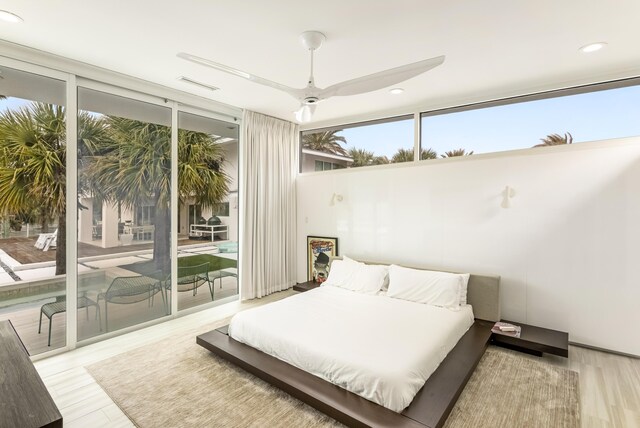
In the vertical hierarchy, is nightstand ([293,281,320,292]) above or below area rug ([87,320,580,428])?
above

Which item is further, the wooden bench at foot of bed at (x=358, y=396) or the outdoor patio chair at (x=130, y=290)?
the outdoor patio chair at (x=130, y=290)

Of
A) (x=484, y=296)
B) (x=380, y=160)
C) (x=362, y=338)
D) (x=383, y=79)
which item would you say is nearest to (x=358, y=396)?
(x=362, y=338)

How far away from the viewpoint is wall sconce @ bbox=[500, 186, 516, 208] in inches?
143

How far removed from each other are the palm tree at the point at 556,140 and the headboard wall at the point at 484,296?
1595 millimetres

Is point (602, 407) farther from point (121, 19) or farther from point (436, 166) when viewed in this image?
point (121, 19)

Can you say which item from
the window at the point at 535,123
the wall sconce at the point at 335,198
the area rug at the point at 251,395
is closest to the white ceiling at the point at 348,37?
the window at the point at 535,123

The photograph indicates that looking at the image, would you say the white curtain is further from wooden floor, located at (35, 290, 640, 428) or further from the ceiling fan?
the ceiling fan

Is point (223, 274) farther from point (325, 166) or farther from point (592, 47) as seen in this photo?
point (592, 47)

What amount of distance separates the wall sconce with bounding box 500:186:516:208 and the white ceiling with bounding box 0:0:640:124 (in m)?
1.14

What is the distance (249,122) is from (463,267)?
362 cm

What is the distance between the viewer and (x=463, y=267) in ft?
12.9

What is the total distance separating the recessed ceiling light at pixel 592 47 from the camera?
8.63 feet

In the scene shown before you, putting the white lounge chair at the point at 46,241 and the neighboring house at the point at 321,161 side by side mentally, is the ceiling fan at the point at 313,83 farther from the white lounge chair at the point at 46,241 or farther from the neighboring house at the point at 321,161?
the neighboring house at the point at 321,161

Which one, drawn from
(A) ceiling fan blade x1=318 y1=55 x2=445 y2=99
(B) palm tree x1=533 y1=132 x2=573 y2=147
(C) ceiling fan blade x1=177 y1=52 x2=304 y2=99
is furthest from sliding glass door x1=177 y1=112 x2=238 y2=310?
(B) palm tree x1=533 y1=132 x2=573 y2=147
